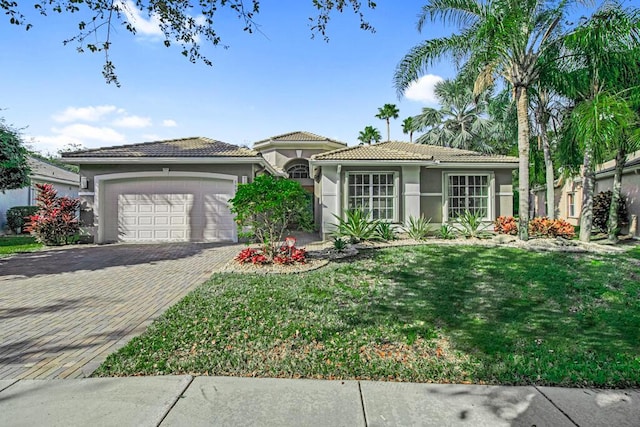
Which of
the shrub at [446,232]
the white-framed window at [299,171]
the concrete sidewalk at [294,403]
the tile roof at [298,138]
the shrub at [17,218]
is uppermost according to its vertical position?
the tile roof at [298,138]

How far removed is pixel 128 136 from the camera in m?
22.7

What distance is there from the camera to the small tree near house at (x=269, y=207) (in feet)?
28.5

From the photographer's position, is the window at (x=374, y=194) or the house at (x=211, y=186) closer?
the house at (x=211, y=186)

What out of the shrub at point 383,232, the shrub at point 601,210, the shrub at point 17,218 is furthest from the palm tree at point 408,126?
the shrub at point 17,218

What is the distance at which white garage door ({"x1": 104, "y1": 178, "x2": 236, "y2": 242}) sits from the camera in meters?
13.8

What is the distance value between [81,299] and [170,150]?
8991 mm

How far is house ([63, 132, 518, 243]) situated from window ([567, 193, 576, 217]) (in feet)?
33.8

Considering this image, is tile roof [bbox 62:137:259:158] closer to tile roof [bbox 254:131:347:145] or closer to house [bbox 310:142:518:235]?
house [bbox 310:142:518:235]

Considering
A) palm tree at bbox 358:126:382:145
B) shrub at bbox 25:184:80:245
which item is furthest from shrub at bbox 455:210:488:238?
palm tree at bbox 358:126:382:145

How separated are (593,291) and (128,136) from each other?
2465 centimetres

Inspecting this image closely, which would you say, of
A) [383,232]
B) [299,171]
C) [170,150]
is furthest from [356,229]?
[299,171]

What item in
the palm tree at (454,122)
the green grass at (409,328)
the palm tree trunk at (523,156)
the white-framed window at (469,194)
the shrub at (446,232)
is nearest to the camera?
the green grass at (409,328)

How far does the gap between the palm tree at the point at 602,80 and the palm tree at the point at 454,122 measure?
44.5 ft

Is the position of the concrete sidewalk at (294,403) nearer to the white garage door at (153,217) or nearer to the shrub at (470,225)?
the shrub at (470,225)
